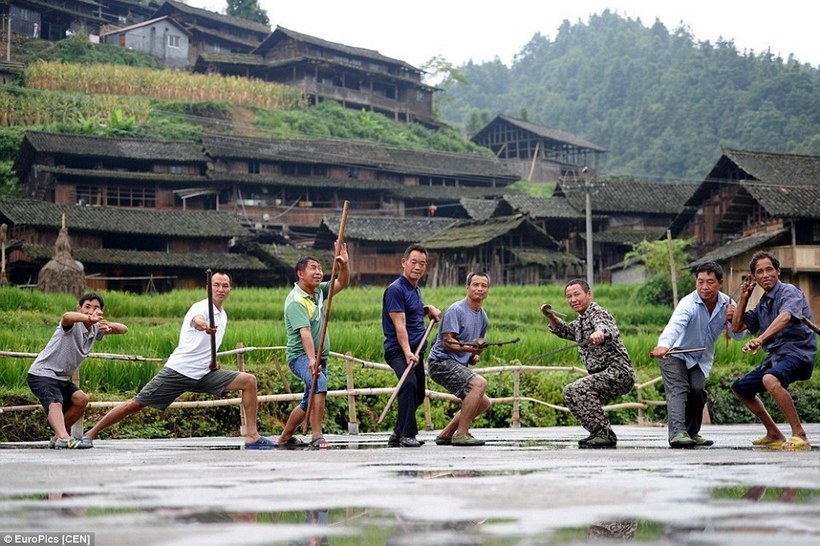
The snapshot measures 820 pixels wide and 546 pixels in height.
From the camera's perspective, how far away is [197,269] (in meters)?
47.8

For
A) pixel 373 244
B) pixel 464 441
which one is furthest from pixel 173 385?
pixel 373 244

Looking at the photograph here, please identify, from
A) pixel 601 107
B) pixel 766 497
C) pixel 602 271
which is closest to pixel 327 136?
pixel 602 271

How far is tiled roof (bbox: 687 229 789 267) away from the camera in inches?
1580

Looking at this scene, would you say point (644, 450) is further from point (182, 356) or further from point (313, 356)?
point (182, 356)

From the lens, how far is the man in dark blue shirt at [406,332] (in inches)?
362

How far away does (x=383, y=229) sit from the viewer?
52562mm

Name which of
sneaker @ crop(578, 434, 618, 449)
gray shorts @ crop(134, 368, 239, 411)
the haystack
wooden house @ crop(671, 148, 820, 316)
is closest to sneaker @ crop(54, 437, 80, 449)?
gray shorts @ crop(134, 368, 239, 411)

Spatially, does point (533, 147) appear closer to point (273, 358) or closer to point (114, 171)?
point (114, 171)

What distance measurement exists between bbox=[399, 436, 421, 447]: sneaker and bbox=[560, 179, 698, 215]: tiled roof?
4643cm

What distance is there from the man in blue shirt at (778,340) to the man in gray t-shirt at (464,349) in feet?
6.73

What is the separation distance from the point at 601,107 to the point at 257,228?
200ft

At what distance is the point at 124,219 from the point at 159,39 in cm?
3297

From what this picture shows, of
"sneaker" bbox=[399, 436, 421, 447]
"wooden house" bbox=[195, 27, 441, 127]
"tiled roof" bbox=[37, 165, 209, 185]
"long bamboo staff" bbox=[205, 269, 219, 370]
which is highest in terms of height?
"wooden house" bbox=[195, 27, 441, 127]

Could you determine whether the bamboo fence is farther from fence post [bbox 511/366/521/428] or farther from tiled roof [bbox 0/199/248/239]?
tiled roof [bbox 0/199/248/239]
